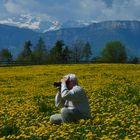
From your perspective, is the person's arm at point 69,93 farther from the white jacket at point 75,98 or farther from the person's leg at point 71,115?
the person's leg at point 71,115

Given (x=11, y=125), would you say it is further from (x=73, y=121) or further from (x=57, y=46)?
(x=57, y=46)

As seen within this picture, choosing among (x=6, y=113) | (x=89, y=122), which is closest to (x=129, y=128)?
(x=89, y=122)

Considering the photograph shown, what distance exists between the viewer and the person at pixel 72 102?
14.6 m

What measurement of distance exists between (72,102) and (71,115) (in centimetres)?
36

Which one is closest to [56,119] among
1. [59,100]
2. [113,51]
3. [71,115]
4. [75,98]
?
[71,115]

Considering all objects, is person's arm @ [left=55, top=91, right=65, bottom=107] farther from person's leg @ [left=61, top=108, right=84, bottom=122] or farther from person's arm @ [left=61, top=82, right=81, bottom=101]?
person's arm @ [left=61, top=82, right=81, bottom=101]

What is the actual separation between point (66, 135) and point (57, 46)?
5502 inches

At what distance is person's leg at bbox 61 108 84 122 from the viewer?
585 inches

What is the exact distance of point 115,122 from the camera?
13828 mm

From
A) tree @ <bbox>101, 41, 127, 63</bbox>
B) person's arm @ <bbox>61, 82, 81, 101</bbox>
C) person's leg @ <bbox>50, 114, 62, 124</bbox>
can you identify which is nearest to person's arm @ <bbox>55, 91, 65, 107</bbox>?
person's leg @ <bbox>50, 114, 62, 124</bbox>

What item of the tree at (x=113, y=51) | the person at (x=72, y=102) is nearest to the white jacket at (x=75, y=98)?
the person at (x=72, y=102)

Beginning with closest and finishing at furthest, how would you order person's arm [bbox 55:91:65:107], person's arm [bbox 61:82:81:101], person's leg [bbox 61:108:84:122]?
1. person's arm [bbox 61:82:81:101]
2. person's leg [bbox 61:108:84:122]
3. person's arm [bbox 55:91:65:107]

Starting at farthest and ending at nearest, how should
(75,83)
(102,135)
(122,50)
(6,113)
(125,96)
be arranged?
(122,50) → (125,96) → (6,113) → (75,83) → (102,135)

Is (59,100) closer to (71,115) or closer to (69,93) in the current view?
(71,115)
